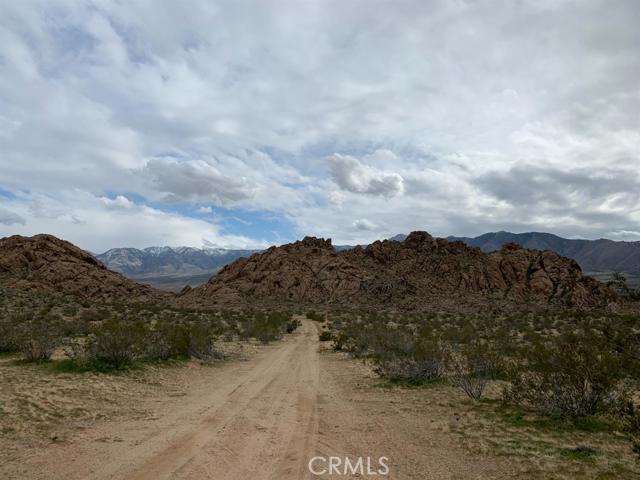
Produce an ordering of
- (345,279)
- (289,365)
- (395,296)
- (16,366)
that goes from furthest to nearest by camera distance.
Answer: (345,279) < (395,296) < (289,365) < (16,366)

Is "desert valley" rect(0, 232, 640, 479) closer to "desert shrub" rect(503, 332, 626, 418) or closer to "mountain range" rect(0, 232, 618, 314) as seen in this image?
"desert shrub" rect(503, 332, 626, 418)

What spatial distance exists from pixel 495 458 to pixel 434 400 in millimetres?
4486

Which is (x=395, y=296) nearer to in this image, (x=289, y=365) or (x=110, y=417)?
(x=289, y=365)

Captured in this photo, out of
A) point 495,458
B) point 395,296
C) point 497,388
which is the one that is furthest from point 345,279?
point 495,458

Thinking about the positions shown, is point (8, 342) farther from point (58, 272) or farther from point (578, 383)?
point (58, 272)

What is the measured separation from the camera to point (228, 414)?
9.98 metres

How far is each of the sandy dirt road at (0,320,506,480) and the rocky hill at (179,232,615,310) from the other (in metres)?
51.6

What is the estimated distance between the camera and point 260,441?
8086 mm

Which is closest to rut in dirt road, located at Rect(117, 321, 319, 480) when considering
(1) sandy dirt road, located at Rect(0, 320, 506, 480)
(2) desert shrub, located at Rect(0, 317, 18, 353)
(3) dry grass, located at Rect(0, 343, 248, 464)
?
(1) sandy dirt road, located at Rect(0, 320, 506, 480)

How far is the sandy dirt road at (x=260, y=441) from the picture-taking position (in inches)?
262

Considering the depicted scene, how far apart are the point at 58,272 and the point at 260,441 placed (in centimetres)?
6733

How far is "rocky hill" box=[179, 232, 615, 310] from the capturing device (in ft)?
218

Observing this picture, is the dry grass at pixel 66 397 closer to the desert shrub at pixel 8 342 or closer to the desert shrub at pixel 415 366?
the desert shrub at pixel 8 342

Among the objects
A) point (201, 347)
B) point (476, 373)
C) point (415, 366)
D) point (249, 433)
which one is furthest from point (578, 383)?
point (201, 347)
